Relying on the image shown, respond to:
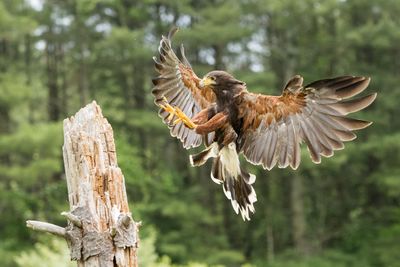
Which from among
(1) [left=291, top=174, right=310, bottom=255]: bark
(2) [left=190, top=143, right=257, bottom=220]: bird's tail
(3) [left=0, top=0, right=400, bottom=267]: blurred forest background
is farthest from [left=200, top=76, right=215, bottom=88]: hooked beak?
(1) [left=291, top=174, right=310, bottom=255]: bark

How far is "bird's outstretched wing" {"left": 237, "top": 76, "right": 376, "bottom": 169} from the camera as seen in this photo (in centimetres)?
384

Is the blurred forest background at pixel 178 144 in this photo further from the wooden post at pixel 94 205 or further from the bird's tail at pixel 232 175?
the wooden post at pixel 94 205

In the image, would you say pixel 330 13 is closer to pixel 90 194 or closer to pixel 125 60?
pixel 125 60

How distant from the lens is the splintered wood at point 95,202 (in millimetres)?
3482

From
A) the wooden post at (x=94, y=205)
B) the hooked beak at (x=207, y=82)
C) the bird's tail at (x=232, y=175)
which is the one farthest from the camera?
the bird's tail at (x=232, y=175)

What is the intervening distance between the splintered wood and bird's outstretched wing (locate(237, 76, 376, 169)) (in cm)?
89

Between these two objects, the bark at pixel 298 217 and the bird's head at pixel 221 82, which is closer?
the bird's head at pixel 221 82

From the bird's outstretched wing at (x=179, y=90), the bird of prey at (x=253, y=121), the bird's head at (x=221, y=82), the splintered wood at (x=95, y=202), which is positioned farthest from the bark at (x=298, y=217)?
the splintered wood at (x=95, y=202)

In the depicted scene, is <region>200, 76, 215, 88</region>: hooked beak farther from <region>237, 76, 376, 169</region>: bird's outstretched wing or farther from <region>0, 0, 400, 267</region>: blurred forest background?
<region>0, 0, 400, 267</region>: blurred forest background

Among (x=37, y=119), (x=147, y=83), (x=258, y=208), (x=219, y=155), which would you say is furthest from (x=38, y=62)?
(x=219, y=155)

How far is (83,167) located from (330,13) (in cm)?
1329

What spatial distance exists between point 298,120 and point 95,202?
128 centimetres

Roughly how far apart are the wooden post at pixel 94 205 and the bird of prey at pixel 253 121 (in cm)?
41

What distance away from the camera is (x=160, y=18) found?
1808 cm
